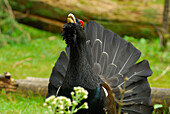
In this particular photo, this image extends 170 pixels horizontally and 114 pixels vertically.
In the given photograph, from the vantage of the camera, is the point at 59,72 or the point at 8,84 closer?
the point at 59,72

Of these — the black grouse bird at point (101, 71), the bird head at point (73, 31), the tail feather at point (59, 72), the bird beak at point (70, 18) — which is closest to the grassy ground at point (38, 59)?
the tail feather at point (59, 72)

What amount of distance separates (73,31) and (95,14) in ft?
20.9

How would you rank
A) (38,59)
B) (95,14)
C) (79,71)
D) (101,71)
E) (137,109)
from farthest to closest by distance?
(95,14), (38,59), (101,71), (137,109), (79,71)

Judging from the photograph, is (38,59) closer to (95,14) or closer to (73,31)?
(95,14)

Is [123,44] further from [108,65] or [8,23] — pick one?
[8,23]

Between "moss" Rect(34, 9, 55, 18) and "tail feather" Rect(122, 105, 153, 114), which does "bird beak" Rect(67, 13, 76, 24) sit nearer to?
"tail feather" Rect(122, 105, 153, 114)

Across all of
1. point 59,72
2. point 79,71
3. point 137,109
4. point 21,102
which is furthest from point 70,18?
point 21,102

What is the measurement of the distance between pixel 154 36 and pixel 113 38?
525 centimetres

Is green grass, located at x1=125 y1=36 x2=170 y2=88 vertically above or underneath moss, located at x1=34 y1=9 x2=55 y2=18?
underneath

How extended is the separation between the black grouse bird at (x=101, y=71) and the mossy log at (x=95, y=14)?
16.6ft

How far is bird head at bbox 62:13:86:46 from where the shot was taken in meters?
2.80

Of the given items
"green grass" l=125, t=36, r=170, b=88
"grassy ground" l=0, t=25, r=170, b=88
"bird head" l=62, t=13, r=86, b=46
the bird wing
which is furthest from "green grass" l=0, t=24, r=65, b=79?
"bird head" l=62, t=13, r=86, b=46

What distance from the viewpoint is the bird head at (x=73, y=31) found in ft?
9.18

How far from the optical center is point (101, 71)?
3.91 metres
